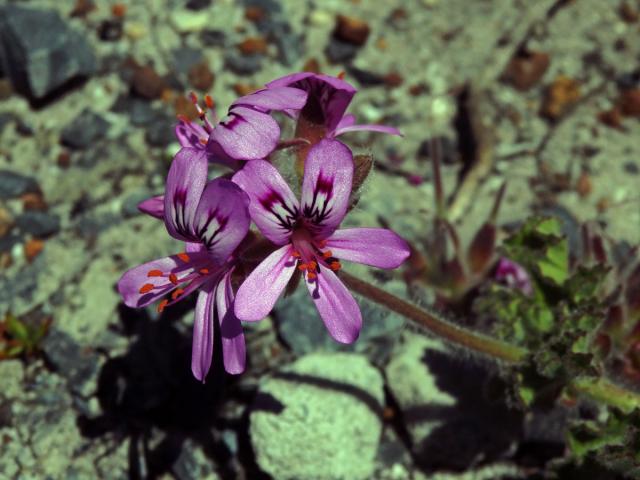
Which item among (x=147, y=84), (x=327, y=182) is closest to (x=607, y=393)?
(x=327, y=182)

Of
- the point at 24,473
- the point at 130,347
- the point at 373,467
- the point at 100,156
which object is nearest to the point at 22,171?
the point at 100,156

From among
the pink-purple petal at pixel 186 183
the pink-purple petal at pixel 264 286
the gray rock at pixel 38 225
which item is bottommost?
the gray rock at pixel 38 225

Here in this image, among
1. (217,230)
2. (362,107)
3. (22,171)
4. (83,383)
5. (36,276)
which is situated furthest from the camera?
(362,107)

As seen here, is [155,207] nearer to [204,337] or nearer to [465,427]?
[204,337]

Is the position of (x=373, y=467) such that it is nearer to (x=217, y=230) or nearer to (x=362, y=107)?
(x=217, y=230)

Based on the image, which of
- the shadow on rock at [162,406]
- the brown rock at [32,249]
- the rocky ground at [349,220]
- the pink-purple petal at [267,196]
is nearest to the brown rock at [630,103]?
the rocky ground at [349,220]

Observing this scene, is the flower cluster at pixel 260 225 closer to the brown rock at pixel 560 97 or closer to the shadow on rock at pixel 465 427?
the shadow on rock at pixel 465 427
